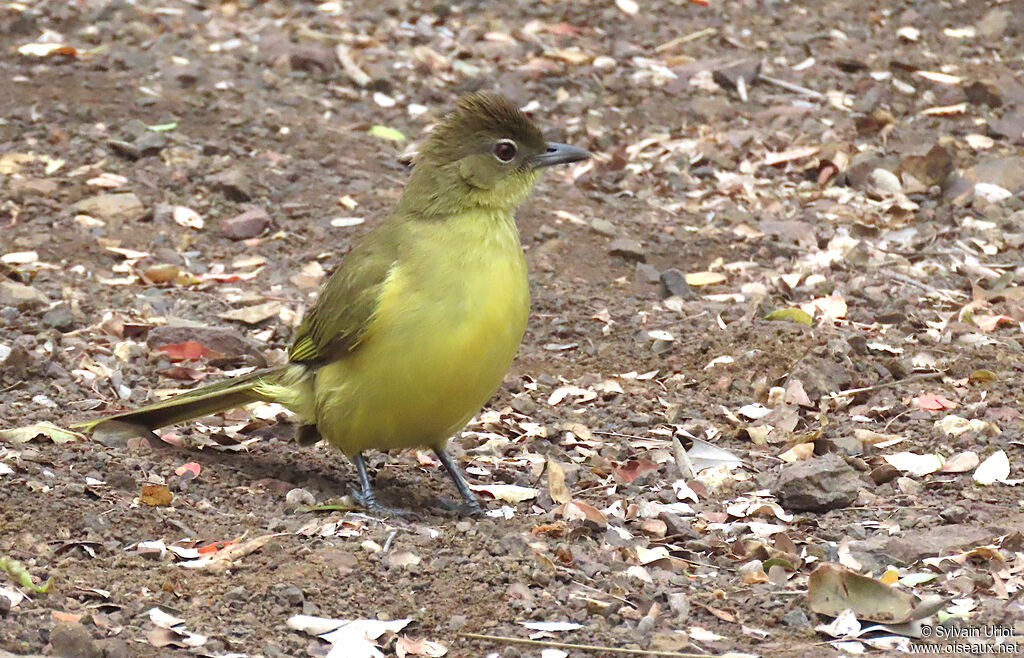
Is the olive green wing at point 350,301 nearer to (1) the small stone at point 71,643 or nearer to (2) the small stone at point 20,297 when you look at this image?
(1) the small stone at point 71,643

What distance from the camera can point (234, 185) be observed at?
8.78 meters

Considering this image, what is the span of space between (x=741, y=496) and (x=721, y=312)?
2.02m

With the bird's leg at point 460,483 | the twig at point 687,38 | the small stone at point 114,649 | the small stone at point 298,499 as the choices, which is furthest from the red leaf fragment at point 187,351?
the twig at point 687,38

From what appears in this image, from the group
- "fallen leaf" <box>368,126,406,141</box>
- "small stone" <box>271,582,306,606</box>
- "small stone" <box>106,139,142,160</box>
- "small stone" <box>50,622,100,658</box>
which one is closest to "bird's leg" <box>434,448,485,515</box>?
"small stone" <box>271,582,306,606</box>

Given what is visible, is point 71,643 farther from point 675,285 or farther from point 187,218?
point 187,218

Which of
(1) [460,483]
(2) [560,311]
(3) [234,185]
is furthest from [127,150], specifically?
(1) [460,483]

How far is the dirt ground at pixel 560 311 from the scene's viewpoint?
4707mm

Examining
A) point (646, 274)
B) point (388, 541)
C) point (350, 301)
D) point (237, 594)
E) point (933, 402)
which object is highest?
point (350, 301)

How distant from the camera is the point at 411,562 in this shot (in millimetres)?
4902

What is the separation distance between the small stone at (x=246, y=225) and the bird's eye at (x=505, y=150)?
3.02 m

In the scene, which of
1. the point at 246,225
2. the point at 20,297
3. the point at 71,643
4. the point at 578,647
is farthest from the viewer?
the point at 246,225

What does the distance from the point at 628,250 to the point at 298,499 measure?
A: 3.23 metres

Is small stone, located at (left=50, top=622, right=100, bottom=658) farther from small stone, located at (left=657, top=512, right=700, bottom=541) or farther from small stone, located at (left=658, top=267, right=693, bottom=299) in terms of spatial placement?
small stone, located at (left=658, top=267, right=693, bottom=299)

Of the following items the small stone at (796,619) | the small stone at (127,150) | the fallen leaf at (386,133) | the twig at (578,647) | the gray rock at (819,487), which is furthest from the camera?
the fallen leaf at (386,133)
